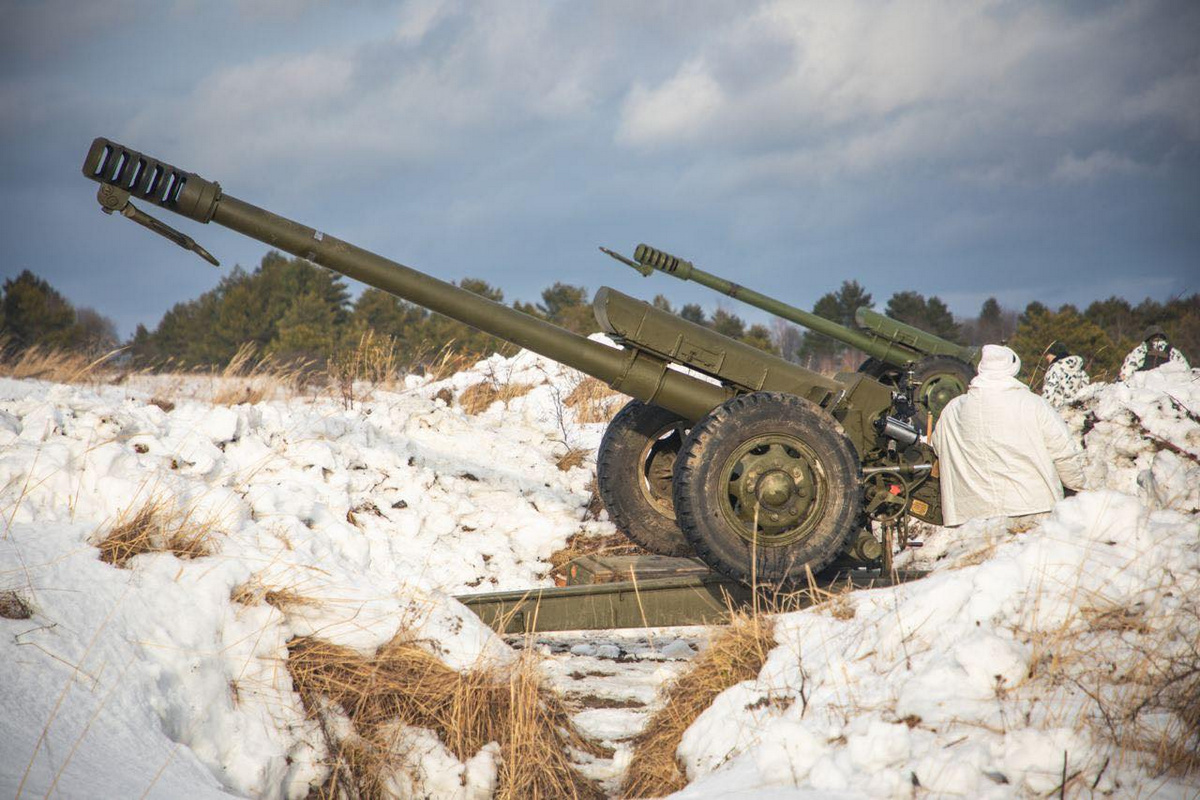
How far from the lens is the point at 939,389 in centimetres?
998

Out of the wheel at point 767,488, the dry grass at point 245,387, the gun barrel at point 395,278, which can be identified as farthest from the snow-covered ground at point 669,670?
the dry grass at point 245,387

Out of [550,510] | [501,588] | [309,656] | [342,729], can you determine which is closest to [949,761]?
[342,729]

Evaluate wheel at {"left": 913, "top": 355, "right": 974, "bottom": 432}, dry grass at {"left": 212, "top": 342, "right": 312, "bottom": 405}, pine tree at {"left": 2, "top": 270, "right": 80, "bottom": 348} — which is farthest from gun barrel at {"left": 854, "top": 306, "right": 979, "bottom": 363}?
pine tree at {"left": 2, "top": 270, "right": 80, "bottom": 348}

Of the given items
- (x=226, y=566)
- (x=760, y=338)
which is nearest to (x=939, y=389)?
(x=226, y=566)

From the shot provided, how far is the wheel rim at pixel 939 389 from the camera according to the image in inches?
390

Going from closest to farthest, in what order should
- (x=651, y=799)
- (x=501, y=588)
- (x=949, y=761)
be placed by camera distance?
(x=949, y=761) < (x=651, y=799) < (x=501, y=588)

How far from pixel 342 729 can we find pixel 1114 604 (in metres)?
2.93

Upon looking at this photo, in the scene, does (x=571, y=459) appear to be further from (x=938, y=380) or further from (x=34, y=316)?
(x=34, y=316)

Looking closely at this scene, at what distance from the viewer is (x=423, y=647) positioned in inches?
171

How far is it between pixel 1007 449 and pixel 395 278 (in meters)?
3.62

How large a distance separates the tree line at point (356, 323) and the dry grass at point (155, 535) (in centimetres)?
1803

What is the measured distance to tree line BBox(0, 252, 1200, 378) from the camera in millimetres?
24750

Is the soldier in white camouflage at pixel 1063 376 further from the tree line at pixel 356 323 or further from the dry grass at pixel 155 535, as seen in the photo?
the tree line at pixel 356 323

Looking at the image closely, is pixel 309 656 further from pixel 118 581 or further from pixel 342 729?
pixel 118 581
